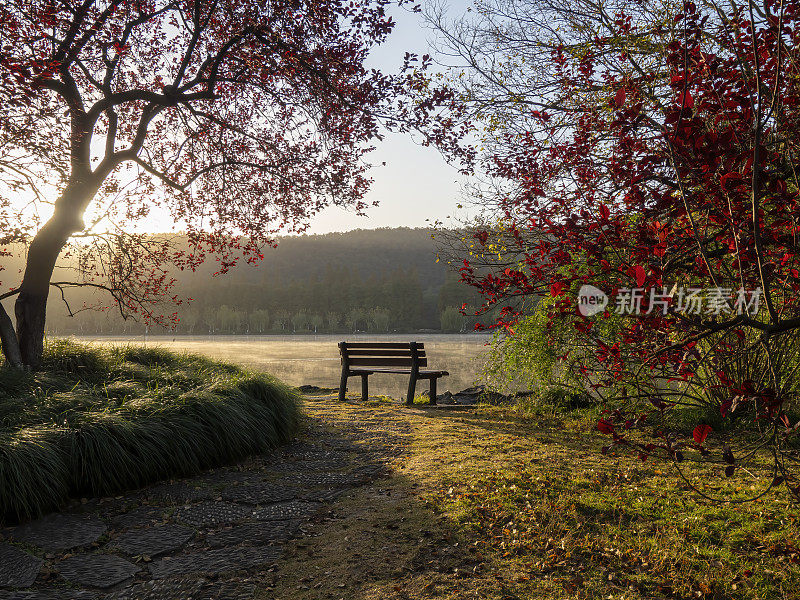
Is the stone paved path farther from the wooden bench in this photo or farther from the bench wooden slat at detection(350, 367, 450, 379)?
the bench wooden slat at detection(350, 367, 450, 379)

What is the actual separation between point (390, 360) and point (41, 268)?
18.1ft

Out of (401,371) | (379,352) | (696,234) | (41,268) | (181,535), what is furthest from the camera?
(379,352)

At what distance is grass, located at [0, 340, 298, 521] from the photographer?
3.53 metres

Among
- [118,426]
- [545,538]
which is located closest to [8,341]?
[118,426]

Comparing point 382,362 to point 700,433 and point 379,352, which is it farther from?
point 700,433

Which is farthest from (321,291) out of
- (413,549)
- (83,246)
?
(413,549)

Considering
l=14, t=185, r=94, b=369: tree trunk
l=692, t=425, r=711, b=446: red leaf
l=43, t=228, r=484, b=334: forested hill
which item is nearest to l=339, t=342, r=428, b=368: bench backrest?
l=14, t=185, r=94, b=369: tree trunk

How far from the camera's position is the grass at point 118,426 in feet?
11.6

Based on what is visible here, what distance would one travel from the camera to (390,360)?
30.5 ft

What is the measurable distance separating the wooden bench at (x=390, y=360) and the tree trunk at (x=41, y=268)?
192 inches

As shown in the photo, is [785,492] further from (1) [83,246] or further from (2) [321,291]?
(2) [321,291]

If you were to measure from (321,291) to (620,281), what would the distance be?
8379cm

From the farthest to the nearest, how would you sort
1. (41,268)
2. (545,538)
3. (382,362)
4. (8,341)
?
(382,362)
(41,268)
(8,341)
(545,538)

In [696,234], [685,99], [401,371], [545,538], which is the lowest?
[545,538]
